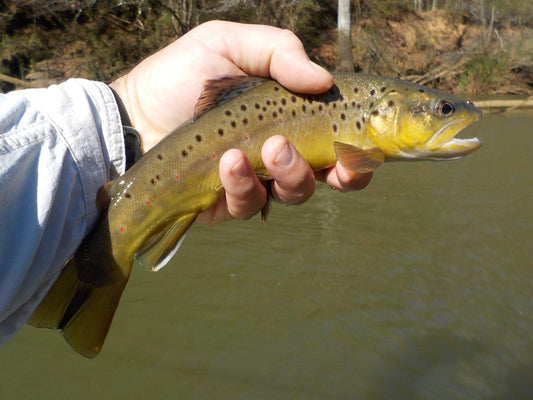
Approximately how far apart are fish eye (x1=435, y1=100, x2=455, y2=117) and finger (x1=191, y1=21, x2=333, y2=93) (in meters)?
0.59

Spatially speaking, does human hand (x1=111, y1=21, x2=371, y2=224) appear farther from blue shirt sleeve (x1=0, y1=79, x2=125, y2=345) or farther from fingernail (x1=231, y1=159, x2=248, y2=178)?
blue shirt sleeve (x1=0, y1=79, x2=125, y2=345)

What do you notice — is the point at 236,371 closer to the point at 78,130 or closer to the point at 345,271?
the point at 345,271

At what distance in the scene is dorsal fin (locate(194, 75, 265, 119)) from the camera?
95.0 inches

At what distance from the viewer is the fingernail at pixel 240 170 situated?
2.31 metres

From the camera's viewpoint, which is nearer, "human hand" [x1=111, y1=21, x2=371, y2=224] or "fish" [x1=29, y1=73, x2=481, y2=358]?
"fish" [x1=29, y1=73, x2=481, y2=358]

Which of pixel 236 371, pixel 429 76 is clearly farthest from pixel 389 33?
pixel 236 371

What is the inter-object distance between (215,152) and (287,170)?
38 cm

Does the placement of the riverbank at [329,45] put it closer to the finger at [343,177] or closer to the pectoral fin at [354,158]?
the finger at [343,177]

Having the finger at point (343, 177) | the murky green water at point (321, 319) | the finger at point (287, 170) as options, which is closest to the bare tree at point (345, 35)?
the murky green water at point (321, 319)

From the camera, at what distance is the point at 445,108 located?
2.54 metres

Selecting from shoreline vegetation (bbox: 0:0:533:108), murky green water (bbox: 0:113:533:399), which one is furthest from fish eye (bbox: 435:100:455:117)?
shoreline vegetation (bbox: 0:0:533:108)

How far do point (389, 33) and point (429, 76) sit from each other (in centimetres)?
439

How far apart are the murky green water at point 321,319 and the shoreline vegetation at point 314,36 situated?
7.11 m

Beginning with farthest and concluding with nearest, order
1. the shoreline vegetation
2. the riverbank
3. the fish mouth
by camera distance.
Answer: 1. the riverbank
2. the shoreline vegetation
3. the fish mouth
